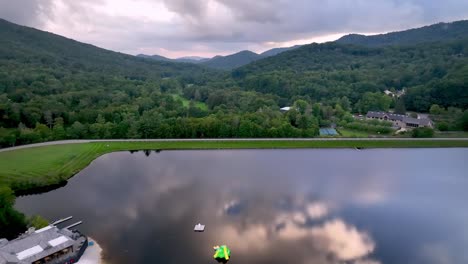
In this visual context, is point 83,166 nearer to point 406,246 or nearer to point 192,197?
point 192,197

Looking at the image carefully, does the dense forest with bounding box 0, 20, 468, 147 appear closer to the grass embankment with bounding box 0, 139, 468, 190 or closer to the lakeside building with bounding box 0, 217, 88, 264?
the grass embankment with bounding box 0, 139, 468, 190

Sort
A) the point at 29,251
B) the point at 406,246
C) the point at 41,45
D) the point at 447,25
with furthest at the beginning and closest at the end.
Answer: the point at 447,25 < the point at 41,45 < the point at 406,246 < the point at 29,251

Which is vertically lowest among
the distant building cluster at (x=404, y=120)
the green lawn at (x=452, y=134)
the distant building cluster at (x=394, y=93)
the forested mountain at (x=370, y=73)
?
the green lawn at (x=452, y=134)

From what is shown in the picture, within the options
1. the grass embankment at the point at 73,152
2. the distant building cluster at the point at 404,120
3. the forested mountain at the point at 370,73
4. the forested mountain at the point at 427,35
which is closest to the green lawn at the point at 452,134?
the grass embankment at the point at 73,152

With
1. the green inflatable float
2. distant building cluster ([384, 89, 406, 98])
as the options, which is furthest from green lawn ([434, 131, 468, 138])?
the green inflatable float

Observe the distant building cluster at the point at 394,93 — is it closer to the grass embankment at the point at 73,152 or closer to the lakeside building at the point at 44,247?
the grass embankment at the point at 73,152

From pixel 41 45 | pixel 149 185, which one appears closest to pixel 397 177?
pixel 149 185
